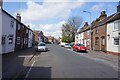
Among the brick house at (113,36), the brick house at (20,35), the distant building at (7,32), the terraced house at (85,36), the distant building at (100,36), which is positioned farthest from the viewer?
the terraced house at (85,36)

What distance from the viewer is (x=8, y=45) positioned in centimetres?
2820

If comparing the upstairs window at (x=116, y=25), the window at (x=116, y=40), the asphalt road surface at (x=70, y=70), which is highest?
the upstairs window at (x=116, y=25)

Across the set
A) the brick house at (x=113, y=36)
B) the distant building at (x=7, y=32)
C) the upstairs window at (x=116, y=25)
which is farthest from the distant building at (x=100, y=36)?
the distant building at (x=7, y=32)

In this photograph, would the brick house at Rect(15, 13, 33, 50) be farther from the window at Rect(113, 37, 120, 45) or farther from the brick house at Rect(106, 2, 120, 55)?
the window at Rect(113, 37, 120, 45)

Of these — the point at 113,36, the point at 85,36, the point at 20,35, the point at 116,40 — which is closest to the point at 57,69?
the point at 116,40

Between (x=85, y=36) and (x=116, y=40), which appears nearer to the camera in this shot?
(x=116, y=40)

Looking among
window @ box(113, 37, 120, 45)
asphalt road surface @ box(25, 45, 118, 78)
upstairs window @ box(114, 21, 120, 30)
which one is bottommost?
asphalt road surface @ box(25, 45, 118, 78)

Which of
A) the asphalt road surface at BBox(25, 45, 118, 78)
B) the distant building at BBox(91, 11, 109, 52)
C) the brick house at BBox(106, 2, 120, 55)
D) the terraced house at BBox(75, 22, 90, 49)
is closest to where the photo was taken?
the asphalt road surface at BBox(25, 45, 118, 78)

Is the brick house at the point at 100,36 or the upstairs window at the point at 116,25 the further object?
the brick house at the point at 100,36

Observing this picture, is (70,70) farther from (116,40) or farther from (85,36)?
(85,36)

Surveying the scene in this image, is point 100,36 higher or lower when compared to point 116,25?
lower

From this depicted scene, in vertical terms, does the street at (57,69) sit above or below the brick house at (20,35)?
below

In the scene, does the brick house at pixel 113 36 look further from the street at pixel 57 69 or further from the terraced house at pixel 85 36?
the terraced house at pixel 85 36

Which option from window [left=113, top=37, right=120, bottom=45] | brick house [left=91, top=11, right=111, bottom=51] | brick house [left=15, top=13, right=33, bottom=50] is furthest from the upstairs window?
brick house [left=15, top=13, right=33, bottom=50]
